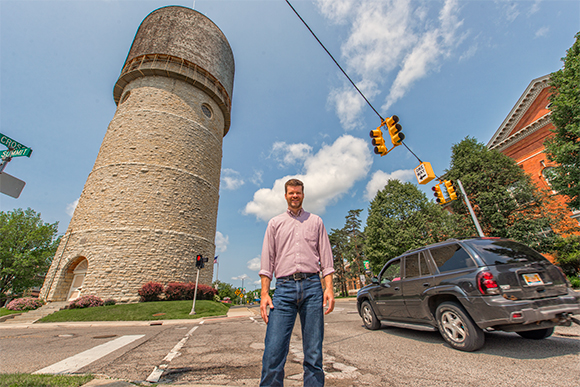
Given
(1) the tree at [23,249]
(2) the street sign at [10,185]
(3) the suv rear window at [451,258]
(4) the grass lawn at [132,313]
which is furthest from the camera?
(1) the tree at [23,249]

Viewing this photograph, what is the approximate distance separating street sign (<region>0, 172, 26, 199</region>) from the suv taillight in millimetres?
8368

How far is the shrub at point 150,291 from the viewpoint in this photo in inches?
600

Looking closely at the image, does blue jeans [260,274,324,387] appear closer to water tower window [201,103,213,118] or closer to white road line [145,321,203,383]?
white road line [145,321,203,383]

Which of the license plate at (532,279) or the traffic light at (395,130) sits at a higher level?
the traffic light at (395,130)

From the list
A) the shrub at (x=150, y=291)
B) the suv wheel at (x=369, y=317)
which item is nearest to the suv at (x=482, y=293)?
the suv wheel at (x=369, y=317)

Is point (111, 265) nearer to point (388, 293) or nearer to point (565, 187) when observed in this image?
point (388, 293)

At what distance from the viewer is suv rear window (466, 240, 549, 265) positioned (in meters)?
3.98

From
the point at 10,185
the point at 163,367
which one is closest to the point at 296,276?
the point at 163,367

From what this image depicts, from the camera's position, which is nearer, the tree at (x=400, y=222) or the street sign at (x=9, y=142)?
the street sign at (x=9, y=142)

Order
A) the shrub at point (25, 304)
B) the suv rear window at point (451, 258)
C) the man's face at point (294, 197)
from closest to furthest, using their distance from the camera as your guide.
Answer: the man's face at point (294, 197) < the suv rear window at point (451, 258) < the shrub at point (25, 304)

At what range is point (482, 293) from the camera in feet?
12.1

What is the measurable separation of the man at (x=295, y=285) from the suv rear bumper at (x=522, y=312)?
285 centimetres

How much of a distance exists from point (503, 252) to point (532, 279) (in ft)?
1.74

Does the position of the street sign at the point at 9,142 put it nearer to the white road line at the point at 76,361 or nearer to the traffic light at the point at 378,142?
the white road line at the point at 76,361
